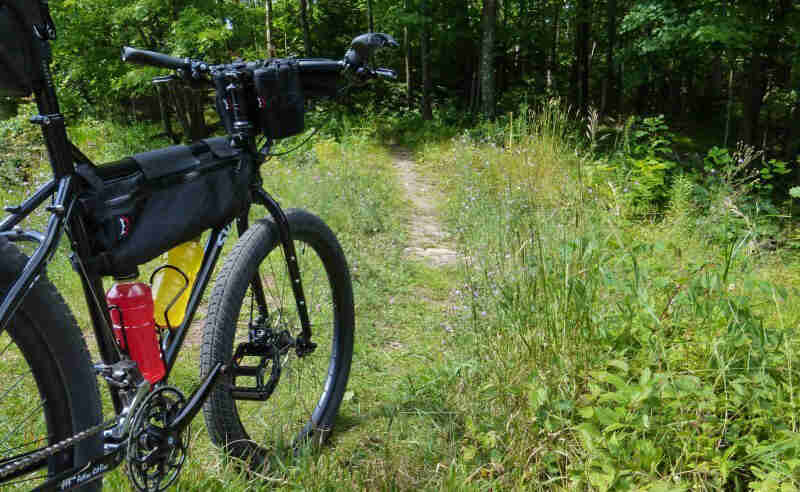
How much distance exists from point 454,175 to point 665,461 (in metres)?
5.79

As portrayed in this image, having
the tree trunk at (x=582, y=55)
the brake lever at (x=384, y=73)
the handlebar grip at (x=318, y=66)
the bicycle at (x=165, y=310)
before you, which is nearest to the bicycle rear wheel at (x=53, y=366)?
the bicycle at (x=165, y=310)

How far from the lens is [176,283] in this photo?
70.8 inches

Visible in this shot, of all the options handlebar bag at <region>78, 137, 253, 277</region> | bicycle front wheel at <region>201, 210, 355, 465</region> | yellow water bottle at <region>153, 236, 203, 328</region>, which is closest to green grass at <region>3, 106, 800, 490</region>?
bicycle front wheel at <region>201, 210, 355, 465</region>

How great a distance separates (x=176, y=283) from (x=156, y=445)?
20.2 inches

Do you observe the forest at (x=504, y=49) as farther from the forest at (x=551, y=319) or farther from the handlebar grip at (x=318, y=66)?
the handlebar grip at (x=318, y=66)

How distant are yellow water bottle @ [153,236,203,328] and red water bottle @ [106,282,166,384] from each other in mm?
212

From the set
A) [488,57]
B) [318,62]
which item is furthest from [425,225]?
[488,57]

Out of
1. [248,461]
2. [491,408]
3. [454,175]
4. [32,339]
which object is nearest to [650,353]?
[491,408]

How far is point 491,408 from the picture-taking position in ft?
6.93

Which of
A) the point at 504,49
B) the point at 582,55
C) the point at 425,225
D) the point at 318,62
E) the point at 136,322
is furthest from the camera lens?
the point at 504,49

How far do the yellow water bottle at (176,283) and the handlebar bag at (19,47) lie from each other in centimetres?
65

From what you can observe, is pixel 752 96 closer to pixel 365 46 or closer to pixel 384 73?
pixel 384 73

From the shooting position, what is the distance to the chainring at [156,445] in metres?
1.45

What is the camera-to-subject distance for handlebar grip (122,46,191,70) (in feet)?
6.38
